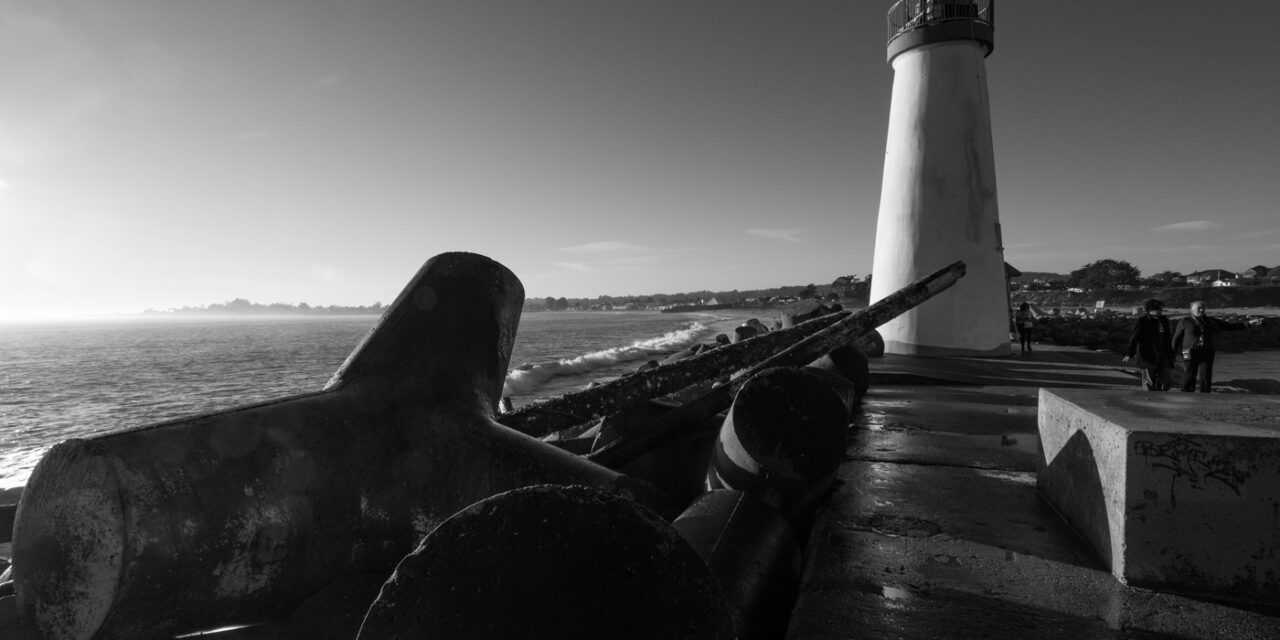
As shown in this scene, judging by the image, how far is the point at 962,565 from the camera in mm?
2729

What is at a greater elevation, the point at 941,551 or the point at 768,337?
the point at 768,337

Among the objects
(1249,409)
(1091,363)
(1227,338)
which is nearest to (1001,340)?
(1091,363)

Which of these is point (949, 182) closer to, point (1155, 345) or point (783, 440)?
point (1155, 345)

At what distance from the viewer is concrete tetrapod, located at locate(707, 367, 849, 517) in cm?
341


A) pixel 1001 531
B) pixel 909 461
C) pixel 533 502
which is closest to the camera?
pixel 533 502

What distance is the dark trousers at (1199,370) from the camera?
8141 mm

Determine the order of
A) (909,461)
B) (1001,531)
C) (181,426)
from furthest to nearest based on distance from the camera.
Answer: (909,461)
(1001,531)
(181,426)

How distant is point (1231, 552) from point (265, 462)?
3.57 meters

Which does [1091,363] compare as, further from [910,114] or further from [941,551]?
[941,551]

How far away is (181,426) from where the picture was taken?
2174mm

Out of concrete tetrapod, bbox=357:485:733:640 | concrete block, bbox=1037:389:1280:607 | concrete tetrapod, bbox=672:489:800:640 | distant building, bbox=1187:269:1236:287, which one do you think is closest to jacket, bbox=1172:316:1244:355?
concrete block, bbox=1037:389:1280:607

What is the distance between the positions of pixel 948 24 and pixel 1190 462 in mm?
11326

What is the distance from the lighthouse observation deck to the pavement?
897 cm

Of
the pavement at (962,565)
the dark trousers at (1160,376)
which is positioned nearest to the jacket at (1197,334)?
the dark trousers at (1160,376)
